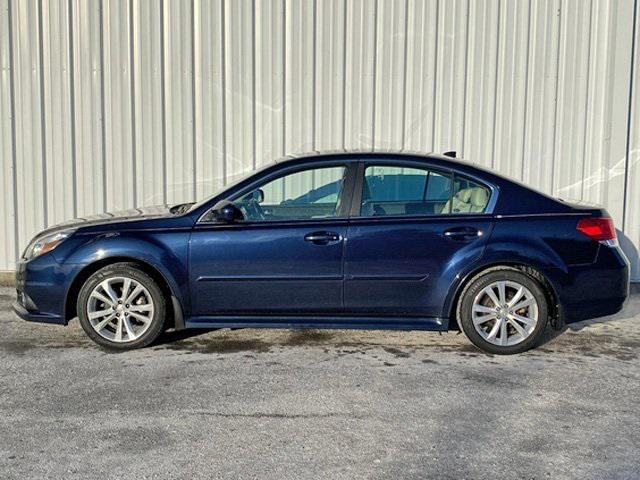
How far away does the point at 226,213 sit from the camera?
5473mm

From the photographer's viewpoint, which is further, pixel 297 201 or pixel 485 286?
pixel 297 201

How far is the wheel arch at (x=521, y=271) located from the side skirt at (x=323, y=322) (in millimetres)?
178

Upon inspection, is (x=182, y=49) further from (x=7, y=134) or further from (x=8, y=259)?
(x=8, y=259)

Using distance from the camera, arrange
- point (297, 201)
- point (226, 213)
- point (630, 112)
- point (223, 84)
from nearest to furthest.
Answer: point (226, 213)
point (297, 201)
point (630, 112)
point (223, 84)

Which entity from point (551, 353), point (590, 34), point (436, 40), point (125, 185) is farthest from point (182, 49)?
point (551, 353)

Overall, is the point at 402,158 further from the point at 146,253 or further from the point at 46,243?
the point at 46,243

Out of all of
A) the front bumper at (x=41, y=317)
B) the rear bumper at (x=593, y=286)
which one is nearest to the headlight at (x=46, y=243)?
the front bumper at (x=41, y=317)

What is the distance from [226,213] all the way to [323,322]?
1108 mm

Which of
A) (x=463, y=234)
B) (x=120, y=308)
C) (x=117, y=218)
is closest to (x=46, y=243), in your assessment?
(x=117, y=218)

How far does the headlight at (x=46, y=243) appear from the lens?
225 inches

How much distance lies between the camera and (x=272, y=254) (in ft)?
18.1

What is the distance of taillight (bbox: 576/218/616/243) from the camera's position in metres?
5.49

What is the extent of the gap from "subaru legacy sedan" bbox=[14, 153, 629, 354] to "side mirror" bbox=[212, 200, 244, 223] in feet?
0.04

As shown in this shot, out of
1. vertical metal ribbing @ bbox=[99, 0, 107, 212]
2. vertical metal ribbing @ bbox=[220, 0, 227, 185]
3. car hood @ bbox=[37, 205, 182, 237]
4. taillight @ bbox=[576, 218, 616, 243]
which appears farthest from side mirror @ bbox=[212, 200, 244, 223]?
vertical metal ribbing @ bbox=[99, 0, 107, 212]
